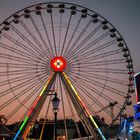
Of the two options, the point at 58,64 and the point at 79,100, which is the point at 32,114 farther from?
the point at 58,64

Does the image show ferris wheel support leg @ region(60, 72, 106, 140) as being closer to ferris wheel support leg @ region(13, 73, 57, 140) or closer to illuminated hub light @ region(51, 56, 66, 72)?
illuminated hub light @ region(51, 56, 66, 72)

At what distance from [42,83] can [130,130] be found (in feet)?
22.0

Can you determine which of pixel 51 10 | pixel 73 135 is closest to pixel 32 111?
pixel 51 10

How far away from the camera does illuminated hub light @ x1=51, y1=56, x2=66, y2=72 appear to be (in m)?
18.7

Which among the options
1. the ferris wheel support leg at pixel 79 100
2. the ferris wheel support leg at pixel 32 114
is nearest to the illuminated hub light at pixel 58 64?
the ferris wheel support leg at pixel 79 100

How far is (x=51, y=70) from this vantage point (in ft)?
61.6

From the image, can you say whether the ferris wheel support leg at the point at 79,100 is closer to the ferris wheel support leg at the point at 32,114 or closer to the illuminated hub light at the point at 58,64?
the illuminated hub light at the point at 58,64

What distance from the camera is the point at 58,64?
61.6 feet

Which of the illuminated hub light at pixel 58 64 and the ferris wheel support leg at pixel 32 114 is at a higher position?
the illuminated hub light at pixel 58 64

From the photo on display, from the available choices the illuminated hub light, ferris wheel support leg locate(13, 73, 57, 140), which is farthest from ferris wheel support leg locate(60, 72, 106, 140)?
ferris wheel support leg locate(13, 73, 57, 140)

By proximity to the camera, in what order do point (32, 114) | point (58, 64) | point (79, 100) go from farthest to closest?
point (58, 64) < point (79, 100) < point (32, 114)

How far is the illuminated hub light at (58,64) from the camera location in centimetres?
1872

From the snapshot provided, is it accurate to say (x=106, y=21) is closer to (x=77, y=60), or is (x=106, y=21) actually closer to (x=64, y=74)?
(x=77, y=60)

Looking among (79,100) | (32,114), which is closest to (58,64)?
(79,100)
